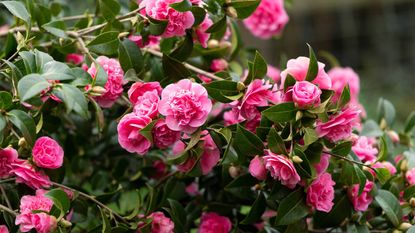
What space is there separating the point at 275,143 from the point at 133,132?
0.21 m

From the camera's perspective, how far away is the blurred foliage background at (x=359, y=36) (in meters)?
4.40

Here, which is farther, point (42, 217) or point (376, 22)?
point (376, 22)

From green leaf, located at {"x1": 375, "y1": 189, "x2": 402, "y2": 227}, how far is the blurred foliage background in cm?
317

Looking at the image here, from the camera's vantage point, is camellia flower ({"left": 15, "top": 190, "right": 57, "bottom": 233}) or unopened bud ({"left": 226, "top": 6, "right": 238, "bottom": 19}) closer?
camellia flower ({"left": 15, "top": 190, "right": 57, "bottom": 233})

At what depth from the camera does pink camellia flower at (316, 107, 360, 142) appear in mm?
921

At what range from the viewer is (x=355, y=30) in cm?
456

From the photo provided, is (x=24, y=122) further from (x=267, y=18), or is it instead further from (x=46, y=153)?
(x=267, y=18)

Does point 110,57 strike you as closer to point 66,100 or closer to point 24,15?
point 24,15

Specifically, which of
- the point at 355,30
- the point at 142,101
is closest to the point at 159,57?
the point at 142,101

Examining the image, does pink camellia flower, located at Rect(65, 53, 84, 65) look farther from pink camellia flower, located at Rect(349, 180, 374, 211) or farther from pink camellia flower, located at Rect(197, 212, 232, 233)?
pink camellia flower, located at Rect(349, 180, 374, 211)

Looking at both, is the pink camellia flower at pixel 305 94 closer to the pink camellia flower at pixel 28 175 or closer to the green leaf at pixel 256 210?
the green leaf at pixel 256 210

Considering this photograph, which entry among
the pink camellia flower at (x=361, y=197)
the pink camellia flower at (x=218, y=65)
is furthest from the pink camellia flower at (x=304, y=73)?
the pink camellia flower at (x=218, y=65)

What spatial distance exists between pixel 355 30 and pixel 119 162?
3584 mm

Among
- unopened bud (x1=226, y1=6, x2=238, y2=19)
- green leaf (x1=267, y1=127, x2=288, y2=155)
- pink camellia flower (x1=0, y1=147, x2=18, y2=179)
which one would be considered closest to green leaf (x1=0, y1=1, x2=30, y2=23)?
pink camellia flower (x1=0, y1=147, x2=18, y2=179)
